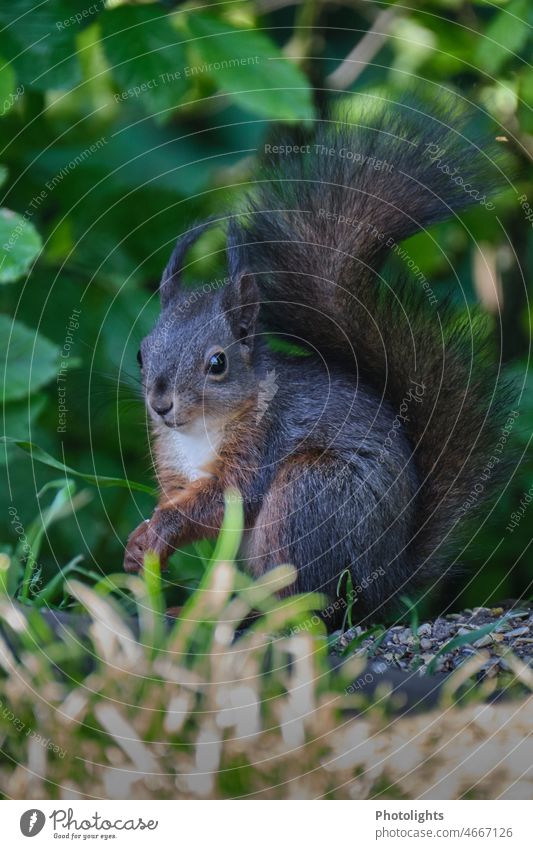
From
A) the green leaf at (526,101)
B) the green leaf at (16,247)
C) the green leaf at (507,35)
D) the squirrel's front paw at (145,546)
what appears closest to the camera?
the squirrel's front paw at (145,546)

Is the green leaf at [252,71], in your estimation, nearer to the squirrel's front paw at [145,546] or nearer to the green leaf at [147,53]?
the green leaf at [147,53]

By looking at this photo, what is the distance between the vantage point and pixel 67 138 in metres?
1.72

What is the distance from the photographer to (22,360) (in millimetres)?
1467

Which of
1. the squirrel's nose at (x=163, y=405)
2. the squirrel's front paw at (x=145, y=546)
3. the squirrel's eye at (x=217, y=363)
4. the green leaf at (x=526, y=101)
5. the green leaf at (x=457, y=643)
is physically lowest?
the green leaf at (x=457, y=643)

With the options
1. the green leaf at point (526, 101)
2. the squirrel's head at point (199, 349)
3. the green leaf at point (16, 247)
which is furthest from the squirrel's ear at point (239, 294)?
the green leaf at point (526, 101)

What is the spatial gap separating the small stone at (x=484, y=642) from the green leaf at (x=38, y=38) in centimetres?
88

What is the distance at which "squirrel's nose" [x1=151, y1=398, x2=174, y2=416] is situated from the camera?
3.51 feet

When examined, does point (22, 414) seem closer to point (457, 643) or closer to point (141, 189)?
point (141, 189)

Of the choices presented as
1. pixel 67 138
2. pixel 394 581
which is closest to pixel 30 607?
pixel 394 581

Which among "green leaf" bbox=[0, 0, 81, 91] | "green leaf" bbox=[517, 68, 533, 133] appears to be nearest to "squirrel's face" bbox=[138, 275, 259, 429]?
"green leaf" bbox=[0, 0, 81, 91]

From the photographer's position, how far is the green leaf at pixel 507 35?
1.38 m

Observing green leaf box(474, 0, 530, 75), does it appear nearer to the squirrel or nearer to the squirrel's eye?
the squirrel

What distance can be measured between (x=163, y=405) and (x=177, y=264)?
156 mm

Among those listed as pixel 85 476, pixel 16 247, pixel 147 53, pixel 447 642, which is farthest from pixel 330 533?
pixel 147 53
